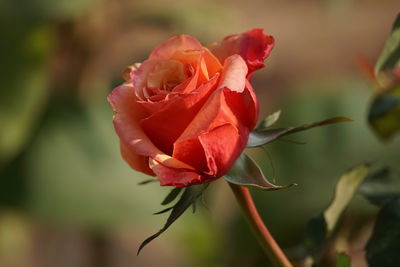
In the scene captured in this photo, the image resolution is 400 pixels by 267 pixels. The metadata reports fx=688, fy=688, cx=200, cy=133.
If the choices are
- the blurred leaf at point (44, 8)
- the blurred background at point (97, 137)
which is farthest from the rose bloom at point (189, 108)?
the blurred leaf at point (44, 8)

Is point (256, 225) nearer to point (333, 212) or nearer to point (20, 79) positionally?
point (333, 212)

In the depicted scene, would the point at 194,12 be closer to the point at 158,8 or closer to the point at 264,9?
the point at 158,8

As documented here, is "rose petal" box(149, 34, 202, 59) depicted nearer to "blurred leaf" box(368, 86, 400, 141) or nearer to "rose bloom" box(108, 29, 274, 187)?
"rose bloom" box(108, 29, 274, 187)

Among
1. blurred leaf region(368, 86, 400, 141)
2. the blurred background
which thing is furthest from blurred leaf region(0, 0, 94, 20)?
blurred leaf region(368, 86, 400, 141)

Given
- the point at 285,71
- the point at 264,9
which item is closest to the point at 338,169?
the point at 285,71

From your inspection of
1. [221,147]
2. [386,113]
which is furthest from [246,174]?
[386,113]

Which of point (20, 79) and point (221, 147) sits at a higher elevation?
point (221, 147)
